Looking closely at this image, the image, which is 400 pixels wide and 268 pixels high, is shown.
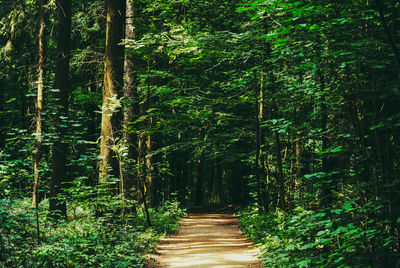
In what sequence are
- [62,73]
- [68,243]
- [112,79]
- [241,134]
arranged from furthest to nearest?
[241,134] → [62,73] → [112,79] → [68,243]

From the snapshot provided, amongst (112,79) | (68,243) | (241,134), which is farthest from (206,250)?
(241,134)

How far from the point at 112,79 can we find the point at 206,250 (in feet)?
18.5

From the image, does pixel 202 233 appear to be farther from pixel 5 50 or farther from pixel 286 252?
pixel 5 50

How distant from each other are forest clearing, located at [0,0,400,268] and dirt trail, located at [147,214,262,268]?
7 cm

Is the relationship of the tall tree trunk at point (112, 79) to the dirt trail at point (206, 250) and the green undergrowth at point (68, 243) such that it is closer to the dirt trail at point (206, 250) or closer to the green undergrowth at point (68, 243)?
the green undergrowth at point (68, 243)

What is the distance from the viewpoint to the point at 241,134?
13.8 meters

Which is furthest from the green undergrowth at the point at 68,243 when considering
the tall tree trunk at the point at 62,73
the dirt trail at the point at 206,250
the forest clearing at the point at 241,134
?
the tall tree trunk at the point at 62,73

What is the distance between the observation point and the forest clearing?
13.5 feet

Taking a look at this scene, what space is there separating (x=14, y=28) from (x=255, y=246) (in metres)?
12.3

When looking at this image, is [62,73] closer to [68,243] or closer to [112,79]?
[112,79]

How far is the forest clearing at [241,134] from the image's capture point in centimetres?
412

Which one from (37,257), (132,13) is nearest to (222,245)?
(37,257)

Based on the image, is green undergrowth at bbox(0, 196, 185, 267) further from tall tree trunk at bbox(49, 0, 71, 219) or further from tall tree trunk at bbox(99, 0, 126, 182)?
tall tree trunk at bbox(49, 0, 71, 219)

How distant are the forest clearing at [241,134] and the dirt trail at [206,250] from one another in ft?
0.23
